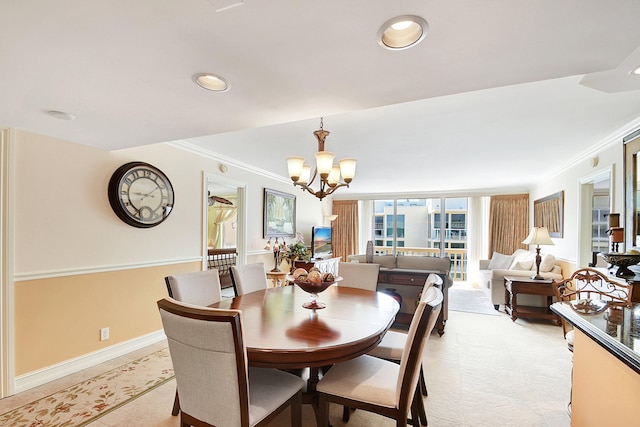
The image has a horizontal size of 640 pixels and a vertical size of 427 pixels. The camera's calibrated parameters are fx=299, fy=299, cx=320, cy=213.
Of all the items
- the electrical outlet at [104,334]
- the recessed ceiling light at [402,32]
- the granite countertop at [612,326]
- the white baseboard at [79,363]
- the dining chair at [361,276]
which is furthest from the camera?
the dining chair at [361,276]

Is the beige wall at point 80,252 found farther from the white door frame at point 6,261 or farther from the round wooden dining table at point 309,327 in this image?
the round wooden dining table at point 309,327

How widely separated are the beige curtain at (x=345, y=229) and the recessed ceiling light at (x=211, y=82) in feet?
23.3

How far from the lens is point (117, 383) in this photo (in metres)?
2.50

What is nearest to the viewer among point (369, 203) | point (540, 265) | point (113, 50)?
point (113, 50)

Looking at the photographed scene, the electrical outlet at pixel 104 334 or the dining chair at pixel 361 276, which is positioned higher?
the dining chair at pixel 361 276

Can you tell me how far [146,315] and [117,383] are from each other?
892 millimetres

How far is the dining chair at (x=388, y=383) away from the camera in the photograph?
1506mm

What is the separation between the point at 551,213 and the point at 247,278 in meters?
5.45

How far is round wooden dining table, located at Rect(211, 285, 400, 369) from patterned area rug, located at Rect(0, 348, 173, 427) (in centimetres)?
108

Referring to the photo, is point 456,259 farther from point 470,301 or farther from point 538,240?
point 538,240

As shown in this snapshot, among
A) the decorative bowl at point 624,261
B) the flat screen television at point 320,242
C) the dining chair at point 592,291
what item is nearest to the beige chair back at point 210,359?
the dining chair at point 592,291

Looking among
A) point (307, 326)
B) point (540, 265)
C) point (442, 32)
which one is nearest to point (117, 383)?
point (307, 326)

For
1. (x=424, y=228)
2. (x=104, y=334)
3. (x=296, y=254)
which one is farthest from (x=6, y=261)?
(x=424, y=228)

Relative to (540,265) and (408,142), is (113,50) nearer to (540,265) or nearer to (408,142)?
(408,142)
